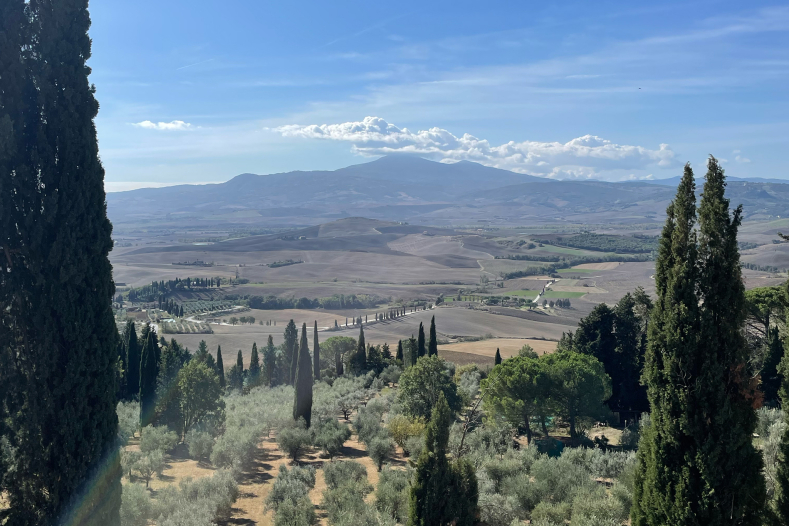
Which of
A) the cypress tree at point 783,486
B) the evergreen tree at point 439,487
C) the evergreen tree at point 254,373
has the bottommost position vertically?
the evergreen tree at point 254,373

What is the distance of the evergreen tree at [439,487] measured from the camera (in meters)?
14.5

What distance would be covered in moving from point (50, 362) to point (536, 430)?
26.8m

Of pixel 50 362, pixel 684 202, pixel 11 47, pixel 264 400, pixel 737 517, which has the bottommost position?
pixel 264 400

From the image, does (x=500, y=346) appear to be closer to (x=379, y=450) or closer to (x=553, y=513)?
(x=379, y=450)

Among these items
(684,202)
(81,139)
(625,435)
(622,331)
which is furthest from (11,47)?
(622,331)

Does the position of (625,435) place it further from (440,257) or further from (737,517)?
(440,257)

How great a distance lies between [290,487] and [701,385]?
1387cm

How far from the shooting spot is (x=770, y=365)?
28.7m

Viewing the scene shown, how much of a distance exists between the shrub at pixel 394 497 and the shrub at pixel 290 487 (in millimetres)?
2417

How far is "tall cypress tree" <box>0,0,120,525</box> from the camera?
9.69m

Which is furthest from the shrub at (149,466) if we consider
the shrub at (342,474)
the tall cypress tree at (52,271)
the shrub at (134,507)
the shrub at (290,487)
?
the tall cypress tree at (52,271)

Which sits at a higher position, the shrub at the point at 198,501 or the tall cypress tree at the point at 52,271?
the tall cypress tree at the point at 52,271

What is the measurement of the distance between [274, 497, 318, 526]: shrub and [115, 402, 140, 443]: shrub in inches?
554

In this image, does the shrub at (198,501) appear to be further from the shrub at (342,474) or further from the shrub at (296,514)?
the shrub at (342,474)
